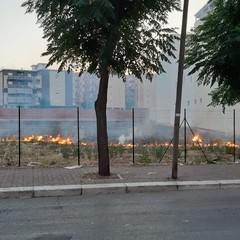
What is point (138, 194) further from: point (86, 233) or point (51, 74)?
point (51, 74)

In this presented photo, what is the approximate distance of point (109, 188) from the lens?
941cm

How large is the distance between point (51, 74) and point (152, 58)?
4724cm

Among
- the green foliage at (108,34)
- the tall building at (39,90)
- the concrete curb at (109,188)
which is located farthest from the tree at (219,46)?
the tall building at (39,90)

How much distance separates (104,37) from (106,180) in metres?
3.70

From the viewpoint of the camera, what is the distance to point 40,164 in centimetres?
1301

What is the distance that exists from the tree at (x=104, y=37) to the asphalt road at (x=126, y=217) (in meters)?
2.52

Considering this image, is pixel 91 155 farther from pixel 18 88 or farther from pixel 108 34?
pixel 18 88

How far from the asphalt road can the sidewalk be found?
0.34 metres

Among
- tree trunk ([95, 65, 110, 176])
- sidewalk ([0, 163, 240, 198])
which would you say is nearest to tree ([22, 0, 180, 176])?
tree trunk ([95, 65, 110, 176])

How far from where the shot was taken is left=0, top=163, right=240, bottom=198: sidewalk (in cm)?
920

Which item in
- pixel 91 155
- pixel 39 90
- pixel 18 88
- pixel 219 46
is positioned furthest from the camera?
pixel 18 88

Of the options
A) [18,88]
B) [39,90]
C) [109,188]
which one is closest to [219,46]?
[109,188]

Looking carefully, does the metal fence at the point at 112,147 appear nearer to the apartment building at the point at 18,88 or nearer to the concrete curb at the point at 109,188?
the concrete curb at the point at 109,188

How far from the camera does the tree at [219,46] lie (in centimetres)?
1129
